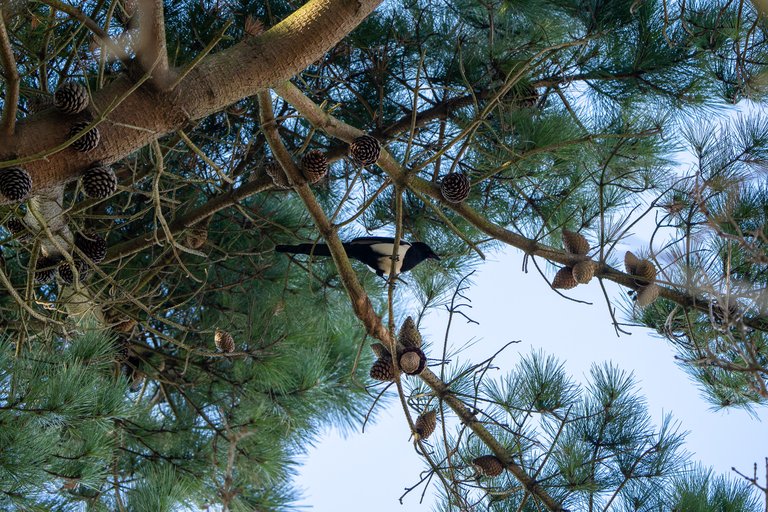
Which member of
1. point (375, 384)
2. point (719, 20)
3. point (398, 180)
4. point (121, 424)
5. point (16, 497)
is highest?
point (719, 20)

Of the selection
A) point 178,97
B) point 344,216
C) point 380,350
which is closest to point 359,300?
point 380,350

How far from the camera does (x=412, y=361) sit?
4.22 feet

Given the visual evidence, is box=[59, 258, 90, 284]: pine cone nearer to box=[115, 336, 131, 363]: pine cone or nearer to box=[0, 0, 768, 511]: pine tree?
box=[0, 0, 768, 511]: pine tree

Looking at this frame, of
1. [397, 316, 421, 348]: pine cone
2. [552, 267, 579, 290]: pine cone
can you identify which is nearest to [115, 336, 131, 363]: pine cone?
[397, 316, 421, 348]: pine cone

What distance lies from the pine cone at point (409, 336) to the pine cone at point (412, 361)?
5 centimetres

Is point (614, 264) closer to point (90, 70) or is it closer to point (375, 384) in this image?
point (375, 384)

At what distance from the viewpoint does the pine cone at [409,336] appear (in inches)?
53.8

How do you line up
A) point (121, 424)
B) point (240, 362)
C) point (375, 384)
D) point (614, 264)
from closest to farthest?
1. point (614, 264)
2. point (121, 424)
3. point (240, 362)
4. point (375, 384)

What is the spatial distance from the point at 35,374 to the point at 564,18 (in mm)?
1356

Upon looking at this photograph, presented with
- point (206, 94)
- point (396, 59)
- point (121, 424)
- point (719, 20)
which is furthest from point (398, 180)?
point (121, 424)

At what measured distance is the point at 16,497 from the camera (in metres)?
1.12

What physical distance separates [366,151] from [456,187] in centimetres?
17

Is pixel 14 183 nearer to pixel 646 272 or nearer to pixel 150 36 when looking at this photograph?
pixel 150 36

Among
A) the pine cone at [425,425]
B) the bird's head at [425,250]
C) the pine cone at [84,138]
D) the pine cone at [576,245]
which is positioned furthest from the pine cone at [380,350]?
the pine cone at [84,138]
